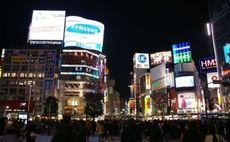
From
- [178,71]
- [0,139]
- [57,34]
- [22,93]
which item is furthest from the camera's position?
[57,34]

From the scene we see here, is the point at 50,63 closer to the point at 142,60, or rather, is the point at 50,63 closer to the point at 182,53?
the point at 182,53

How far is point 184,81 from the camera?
7706cm

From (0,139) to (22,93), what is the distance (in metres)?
76.8

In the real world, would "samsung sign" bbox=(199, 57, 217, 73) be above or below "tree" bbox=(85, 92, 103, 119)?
above

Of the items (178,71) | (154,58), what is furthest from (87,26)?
(178,71)

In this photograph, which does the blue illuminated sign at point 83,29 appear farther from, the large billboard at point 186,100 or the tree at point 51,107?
the large billboard at point 186,100

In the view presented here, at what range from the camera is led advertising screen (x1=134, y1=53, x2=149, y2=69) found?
12909 cm

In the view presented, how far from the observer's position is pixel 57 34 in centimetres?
9519

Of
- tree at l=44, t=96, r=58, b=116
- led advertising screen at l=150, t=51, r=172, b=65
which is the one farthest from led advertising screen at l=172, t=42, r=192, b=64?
tree at l=44, t=96, r=58, b=116

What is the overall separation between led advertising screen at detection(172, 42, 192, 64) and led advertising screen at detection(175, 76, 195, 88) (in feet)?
22.0

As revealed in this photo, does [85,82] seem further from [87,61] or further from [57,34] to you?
[57,34]

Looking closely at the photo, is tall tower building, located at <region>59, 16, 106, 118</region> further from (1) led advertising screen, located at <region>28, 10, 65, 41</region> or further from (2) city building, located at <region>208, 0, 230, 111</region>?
(2) city building, located at <region>208, 0, 230, 111</region>

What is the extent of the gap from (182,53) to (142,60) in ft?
157

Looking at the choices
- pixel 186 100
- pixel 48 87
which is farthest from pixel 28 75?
pixel 186 100
